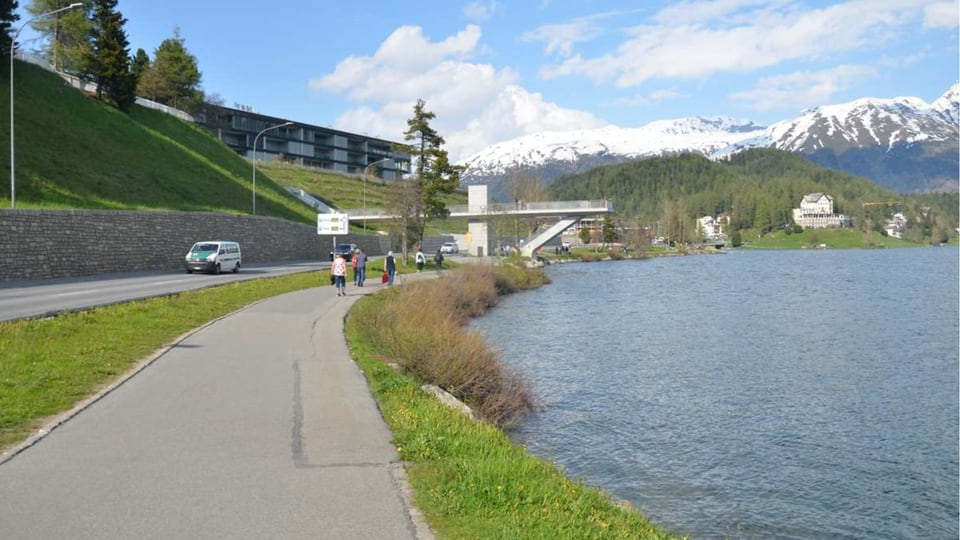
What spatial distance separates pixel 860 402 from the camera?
18.5 metres

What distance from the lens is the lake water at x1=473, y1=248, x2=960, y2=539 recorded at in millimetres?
11812

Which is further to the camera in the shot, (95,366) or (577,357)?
(577,357)

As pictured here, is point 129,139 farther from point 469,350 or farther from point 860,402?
point 860,402

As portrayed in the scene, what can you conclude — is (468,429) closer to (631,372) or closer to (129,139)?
(631,372)

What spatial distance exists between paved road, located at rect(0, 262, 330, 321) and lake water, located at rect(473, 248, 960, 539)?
11760mm

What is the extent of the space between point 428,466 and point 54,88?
59.8 m

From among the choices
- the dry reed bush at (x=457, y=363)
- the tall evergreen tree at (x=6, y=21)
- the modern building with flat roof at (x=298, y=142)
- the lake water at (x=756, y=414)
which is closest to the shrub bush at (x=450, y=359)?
the dry reed bush at (x=457, y=363)

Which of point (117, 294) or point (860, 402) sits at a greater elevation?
point (117, 294)

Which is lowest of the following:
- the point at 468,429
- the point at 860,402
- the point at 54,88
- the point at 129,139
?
the point at 860,402

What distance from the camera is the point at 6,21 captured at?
5078 cm

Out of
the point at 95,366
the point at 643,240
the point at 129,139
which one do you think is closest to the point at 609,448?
the point at 95,366

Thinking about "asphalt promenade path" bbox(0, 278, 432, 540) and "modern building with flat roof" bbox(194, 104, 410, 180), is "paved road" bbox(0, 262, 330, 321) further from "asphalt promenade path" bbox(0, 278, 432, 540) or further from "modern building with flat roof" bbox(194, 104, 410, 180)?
"modern building with flat roof" bbox(194, 104, 410, 180)

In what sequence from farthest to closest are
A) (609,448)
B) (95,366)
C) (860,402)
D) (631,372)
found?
(631,372), (860,402), (609,448), (95,366)

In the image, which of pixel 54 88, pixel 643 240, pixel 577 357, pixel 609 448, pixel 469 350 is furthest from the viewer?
pixel 643 240
